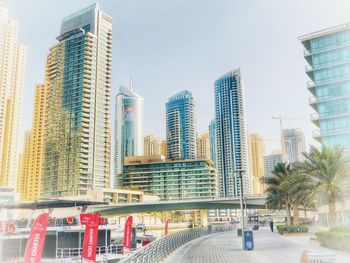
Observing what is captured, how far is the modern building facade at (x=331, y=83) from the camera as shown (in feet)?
214

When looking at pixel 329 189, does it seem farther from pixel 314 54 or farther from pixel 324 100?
pixel 314 54

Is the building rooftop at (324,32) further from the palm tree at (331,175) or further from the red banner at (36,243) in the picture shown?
the red banner at (36,243)

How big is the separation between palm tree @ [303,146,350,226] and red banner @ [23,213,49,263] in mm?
20847

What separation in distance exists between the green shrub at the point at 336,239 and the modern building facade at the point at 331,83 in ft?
140

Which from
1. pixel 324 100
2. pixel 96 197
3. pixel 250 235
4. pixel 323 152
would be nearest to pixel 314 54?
pixel 324 100

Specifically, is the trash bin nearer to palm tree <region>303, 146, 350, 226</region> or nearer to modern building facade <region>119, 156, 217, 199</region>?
palm tree <region>303, 146, 350, 226</region>

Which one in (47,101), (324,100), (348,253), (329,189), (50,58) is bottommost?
(348,253)

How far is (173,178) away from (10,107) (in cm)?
8247

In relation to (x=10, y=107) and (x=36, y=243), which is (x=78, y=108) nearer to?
(x=10, y=107)

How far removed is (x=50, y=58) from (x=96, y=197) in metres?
94.0

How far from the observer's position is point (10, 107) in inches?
6216

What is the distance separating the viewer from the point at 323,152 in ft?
95.4

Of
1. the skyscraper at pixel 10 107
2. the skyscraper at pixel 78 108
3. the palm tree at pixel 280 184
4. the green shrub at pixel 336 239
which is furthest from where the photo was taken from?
the skyscraper at pixel 78 108

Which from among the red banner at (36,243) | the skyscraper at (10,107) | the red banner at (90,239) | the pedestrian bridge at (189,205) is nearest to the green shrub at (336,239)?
the red banner at (90,239)
